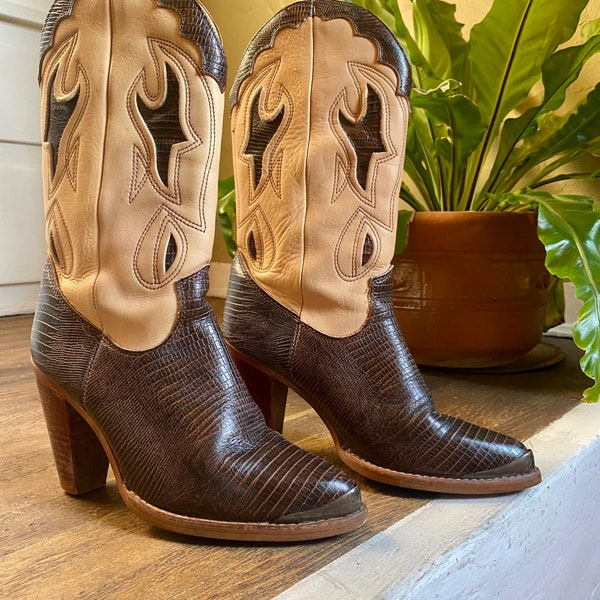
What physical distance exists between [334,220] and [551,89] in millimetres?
750

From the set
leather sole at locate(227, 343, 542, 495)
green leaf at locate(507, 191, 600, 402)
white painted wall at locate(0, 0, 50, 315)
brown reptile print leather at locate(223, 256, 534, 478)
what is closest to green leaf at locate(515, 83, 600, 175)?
green leaf at locate(507, 191, 600, 402)

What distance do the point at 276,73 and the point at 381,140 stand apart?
150 mm

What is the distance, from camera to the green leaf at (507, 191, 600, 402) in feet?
2.86

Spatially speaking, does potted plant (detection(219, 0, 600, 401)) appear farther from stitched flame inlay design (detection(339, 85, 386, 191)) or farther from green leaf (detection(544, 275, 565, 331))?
stitched flame inlay design (detection(339, 85, 386, 191))

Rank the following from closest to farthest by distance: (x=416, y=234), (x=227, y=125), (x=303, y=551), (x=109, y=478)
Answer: (x=303, y=551)
(x=109, y=478)
(x=416, y=234)
(x=227, y=125)

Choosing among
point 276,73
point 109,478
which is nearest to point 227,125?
point 276,73

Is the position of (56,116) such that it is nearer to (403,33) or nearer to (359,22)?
(359,22)

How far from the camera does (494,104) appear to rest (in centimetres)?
136

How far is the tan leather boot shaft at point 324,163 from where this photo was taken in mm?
764

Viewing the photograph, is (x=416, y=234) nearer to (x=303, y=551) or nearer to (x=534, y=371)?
(x=534, y=371)

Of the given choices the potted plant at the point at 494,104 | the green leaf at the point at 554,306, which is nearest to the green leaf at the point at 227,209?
the potted plant at the point at 494,104

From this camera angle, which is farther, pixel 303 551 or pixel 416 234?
pixel 416 234

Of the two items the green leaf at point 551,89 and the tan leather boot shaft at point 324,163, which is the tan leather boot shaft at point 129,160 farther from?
the green leaf at point 551,89

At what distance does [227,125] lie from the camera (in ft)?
8.28
